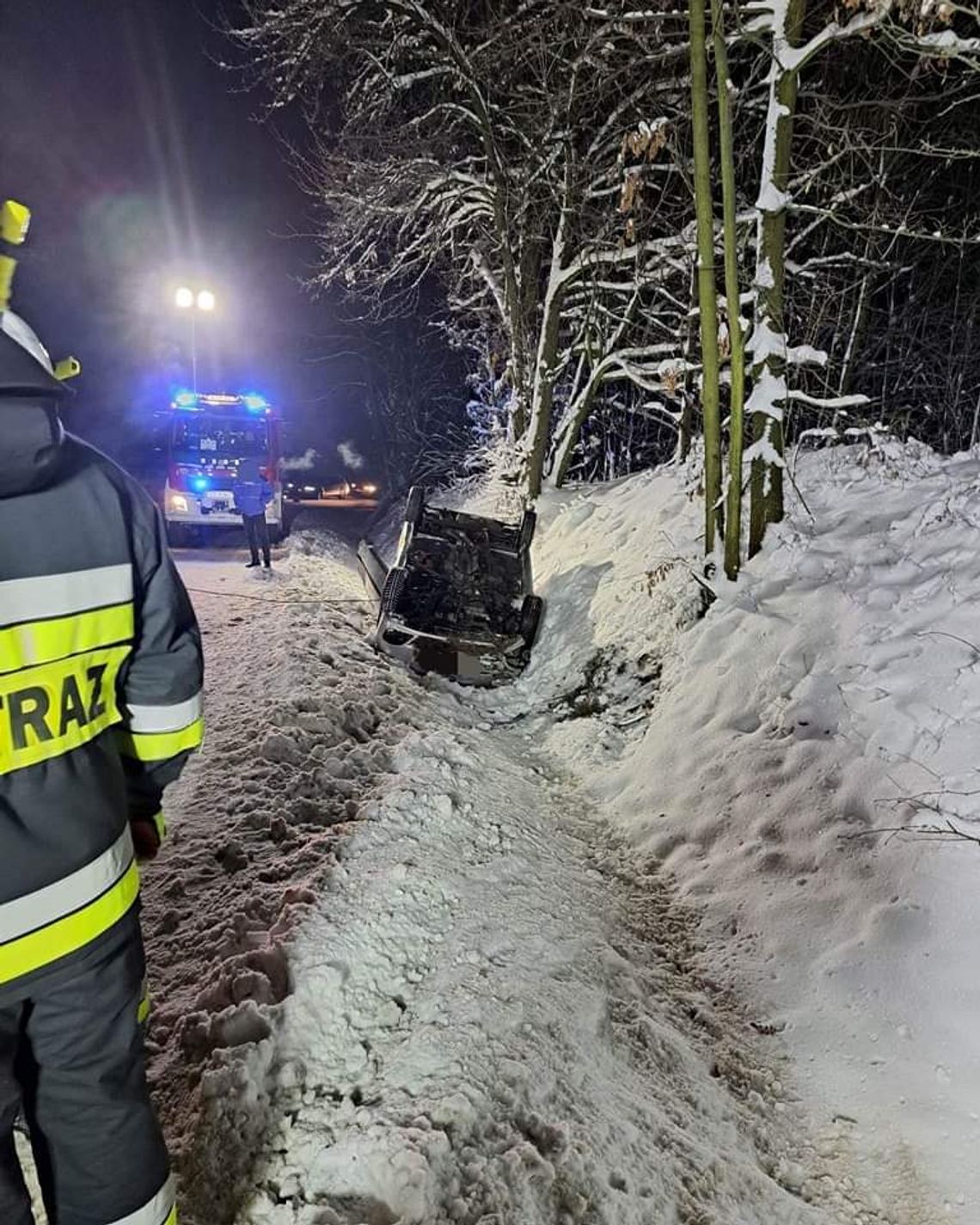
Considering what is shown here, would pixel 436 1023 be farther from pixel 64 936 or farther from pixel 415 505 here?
pixel 415 505

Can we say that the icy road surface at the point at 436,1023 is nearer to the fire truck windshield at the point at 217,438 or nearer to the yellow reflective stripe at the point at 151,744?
the yellow reflective stripe at the point at 151,744

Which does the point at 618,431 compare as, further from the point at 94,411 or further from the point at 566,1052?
the point at 94,411

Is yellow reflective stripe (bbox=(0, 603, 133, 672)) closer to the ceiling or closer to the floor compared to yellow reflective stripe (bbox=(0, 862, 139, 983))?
closer to the ceiling

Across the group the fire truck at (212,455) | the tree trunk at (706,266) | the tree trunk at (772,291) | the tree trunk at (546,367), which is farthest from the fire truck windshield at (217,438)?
the tree trunk at (772,291)

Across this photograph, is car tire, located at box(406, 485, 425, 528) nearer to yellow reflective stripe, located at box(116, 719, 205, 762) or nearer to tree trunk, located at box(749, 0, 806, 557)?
tree trunk, located at box(749, 0, 806, 557)

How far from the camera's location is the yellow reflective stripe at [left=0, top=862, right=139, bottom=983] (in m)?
1.41

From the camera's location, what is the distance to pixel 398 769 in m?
4.89

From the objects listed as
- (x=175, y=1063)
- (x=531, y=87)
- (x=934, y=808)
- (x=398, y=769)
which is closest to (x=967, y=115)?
(x=531, y=87)

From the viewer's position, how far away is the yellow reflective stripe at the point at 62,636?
144 centimetres

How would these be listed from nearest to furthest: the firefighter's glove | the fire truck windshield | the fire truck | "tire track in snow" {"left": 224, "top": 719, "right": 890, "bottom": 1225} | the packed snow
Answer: the firefighter's glove < "tire track in snow" {"left": 224, "top": 719, "right": 890, "bottom": 1225} < the packed snow < the fire truck < the fire truck windshield

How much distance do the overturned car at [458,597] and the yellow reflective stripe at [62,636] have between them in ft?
19.3

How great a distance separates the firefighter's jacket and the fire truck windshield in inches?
505

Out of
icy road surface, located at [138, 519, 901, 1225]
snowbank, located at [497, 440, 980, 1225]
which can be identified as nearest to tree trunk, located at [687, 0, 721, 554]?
snowbank, located at [497, 440, 980, 1225]

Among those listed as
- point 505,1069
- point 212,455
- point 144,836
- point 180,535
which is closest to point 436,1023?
point 505,1069
